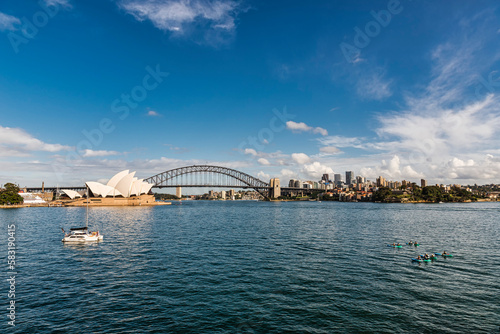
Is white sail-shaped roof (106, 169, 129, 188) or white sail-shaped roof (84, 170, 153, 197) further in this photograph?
white sail-shaped roof (106, 169, 129, 188)

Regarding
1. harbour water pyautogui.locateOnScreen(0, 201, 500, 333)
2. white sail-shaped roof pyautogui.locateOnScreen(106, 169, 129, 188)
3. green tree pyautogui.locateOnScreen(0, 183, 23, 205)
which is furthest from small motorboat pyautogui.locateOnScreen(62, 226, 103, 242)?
green tree pyautogui.locateOnScreen(0, 183, 23, 205)

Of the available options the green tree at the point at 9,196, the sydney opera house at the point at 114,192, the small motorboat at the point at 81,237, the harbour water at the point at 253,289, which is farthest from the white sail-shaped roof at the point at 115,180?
the harbour water at the point at 253,289

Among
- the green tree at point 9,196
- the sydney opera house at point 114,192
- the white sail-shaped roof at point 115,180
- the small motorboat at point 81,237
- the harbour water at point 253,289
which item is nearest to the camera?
the harbour water at point 253,289

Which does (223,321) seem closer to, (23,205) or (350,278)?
(350,278)

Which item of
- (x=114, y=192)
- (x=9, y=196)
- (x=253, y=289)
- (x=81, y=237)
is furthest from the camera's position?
(x=114, y=192)

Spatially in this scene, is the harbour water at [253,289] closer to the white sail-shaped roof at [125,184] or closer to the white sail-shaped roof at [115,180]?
the white sail-shaped roof at [125,184]

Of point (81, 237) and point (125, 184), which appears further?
point (125, 184)

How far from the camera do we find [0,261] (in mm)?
24953

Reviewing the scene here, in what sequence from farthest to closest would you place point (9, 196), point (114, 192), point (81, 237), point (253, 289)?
point (114, 192)
point (9, 196)
point (81, 237)
point (253, 289)

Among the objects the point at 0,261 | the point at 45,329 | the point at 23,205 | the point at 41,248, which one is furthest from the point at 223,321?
the point at 23,205

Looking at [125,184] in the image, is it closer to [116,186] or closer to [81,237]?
[116,186]

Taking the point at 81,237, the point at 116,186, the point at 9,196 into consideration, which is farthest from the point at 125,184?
the point at 81,237

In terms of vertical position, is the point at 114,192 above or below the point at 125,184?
below

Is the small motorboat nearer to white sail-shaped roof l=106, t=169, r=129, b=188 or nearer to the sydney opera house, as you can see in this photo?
the sydney opera house
